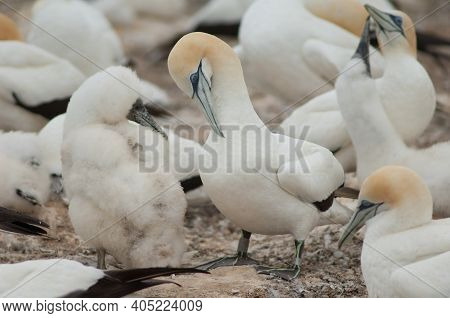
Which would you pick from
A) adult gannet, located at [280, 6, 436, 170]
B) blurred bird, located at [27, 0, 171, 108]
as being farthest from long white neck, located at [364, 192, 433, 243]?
blurred bird, located at [27, 0, 171, 108]

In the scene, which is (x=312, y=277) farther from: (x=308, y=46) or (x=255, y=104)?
(x=255, y=104)

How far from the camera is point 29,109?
8.53 metres

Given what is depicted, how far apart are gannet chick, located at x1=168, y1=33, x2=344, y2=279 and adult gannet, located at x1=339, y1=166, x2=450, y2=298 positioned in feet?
1.39

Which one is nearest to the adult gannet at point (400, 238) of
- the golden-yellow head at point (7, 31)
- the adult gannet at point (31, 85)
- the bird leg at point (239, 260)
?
the bird leg at point (239, 260)

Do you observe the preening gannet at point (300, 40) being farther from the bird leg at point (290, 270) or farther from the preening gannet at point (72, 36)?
the bird leg at point (290, 270)

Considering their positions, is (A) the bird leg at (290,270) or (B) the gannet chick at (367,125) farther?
(B) the gannet chick at (367,125)

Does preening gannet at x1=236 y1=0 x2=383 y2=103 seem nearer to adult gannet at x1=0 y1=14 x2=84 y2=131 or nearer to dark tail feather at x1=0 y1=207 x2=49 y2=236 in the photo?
adult gannet at x1=0 y1=14 x2=84 y2=131

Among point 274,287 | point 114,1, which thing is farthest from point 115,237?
point 114,1

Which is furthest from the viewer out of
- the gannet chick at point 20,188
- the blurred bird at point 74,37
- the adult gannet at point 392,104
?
the blurred bird at point 74,37

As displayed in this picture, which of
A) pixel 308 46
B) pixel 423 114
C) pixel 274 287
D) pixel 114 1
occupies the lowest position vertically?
pixel 274 287

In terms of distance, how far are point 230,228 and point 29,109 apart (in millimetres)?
1830

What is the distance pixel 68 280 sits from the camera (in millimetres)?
5430

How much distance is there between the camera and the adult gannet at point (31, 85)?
8.46m

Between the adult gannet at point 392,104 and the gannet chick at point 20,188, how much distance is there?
1.79 m
